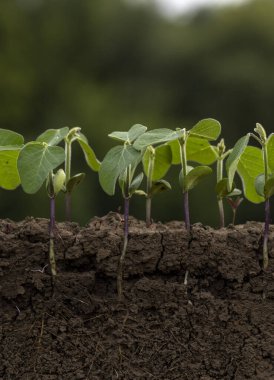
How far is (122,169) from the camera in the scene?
2486mm

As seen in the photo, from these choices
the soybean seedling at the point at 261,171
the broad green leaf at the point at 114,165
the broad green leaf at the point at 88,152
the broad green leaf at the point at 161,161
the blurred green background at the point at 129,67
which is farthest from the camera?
the blurred green background at the point at 129,67

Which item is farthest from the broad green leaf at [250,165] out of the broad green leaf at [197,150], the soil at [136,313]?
the soil at [136,313]

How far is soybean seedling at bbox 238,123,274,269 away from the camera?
2.60 m

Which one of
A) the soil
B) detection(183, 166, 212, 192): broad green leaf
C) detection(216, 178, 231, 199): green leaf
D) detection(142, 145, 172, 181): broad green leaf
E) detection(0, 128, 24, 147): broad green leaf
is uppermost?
detection(0, 128, 24, 147): broad green leaf

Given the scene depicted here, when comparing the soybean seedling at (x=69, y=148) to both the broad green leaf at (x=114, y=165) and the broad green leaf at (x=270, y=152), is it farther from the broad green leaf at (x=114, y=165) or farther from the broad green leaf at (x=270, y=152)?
the broad green leaf at (x=270, y=152)

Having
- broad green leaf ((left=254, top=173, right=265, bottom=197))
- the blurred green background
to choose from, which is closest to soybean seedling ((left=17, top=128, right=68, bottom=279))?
broad green leaf ((left=254, top=173, right=265, bottom=197))

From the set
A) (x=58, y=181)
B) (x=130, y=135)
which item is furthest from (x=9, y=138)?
(x=130, y=135)

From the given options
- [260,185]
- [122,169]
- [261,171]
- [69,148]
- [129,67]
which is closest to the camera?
[122,169]

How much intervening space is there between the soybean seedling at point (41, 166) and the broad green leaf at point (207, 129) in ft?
1.39

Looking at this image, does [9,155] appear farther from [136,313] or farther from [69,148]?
[136,313]

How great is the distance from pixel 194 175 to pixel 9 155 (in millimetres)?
652

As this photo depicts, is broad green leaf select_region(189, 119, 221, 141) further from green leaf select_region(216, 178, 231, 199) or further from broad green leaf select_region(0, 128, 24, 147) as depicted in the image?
broad green leaf select_region(0, 128, 24, 147)

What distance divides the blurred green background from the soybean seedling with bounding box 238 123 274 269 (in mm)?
17940

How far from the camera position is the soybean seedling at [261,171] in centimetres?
260
